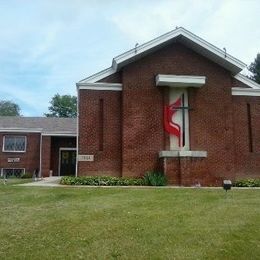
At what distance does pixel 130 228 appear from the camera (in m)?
9.55

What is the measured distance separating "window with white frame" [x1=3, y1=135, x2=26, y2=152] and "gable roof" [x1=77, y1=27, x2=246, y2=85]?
15.2 meters

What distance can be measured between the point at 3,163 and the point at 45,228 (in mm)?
27888

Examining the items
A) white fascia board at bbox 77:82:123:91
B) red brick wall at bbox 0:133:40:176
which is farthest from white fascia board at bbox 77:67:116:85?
red brick wall at bbox 0:133:40:176

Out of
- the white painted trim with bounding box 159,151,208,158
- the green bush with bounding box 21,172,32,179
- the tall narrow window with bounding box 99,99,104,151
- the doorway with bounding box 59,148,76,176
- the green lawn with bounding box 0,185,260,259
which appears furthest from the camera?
the doorway with bounding box 59,148,76,176

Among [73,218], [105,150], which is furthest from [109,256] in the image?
[105,150]

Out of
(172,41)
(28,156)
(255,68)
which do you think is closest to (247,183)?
(172,41)

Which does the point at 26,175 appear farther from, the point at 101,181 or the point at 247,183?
the point at 247,183

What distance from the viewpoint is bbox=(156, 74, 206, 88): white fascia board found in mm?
22766

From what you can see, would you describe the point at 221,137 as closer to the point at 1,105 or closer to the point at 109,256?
the point at 109,256

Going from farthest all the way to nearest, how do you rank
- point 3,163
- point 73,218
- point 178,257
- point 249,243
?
point 3,163
point 73,218
point 249,243
point 178,257

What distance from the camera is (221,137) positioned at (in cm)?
2367

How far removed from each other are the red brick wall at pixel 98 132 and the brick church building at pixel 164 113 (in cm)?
5

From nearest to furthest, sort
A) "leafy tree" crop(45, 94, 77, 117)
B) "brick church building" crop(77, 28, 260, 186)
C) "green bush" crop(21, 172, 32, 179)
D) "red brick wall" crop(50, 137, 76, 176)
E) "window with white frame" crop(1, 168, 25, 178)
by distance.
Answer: "brick church building" crop(77, 28, 260, 186), "green bush" crop(21, 172, 32, 179), "red brick wall" crop(50, 137, 76, 176), "window with white frame" crop(1, 168, 25, 178), "leafy tree" crop(45, 94, 77, 117)

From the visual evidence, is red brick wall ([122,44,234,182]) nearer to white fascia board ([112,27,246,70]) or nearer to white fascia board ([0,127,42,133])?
white fascia board ([112,27,246,70])
